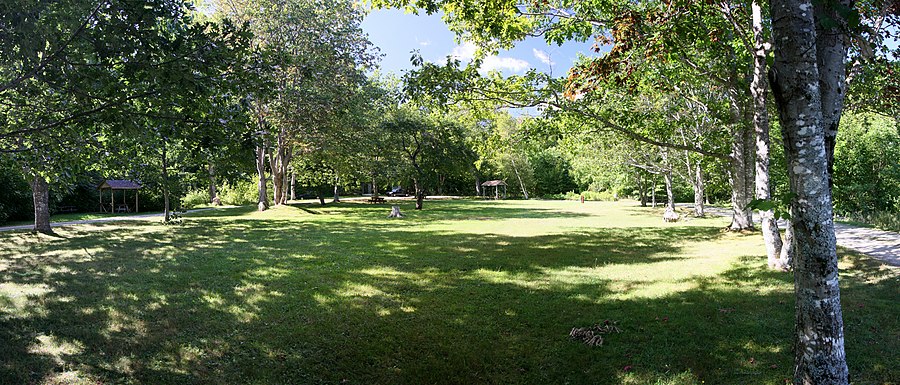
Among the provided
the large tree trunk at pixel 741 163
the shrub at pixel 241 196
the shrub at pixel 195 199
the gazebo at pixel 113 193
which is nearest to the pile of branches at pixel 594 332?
the large tree trunk at pixel 741 163

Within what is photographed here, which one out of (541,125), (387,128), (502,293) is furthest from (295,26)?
(502,293)

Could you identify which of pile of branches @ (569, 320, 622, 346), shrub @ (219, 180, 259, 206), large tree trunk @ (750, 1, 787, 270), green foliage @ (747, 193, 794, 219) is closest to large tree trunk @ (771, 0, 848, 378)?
green foliage @ (747, 193, 794, 219)

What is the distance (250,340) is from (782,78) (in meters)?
5.17

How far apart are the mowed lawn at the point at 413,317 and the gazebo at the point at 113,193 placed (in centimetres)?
1504

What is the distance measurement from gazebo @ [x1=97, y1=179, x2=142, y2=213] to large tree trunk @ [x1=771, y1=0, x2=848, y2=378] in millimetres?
26667

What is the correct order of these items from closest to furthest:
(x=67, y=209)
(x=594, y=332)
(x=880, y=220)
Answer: (x=594, y=332) < (x=880, y=220) < (x=67, y=209)

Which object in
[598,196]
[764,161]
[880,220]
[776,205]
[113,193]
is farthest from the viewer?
[598,196]

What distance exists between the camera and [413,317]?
550 cm

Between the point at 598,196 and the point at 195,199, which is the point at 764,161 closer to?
the point at 195,199

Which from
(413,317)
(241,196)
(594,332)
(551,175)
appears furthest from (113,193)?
(551,175)

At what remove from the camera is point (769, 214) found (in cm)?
876

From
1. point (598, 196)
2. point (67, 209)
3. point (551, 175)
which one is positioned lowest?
point (598, 196)

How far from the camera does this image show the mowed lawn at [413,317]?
4.08m

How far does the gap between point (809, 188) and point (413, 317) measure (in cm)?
411
